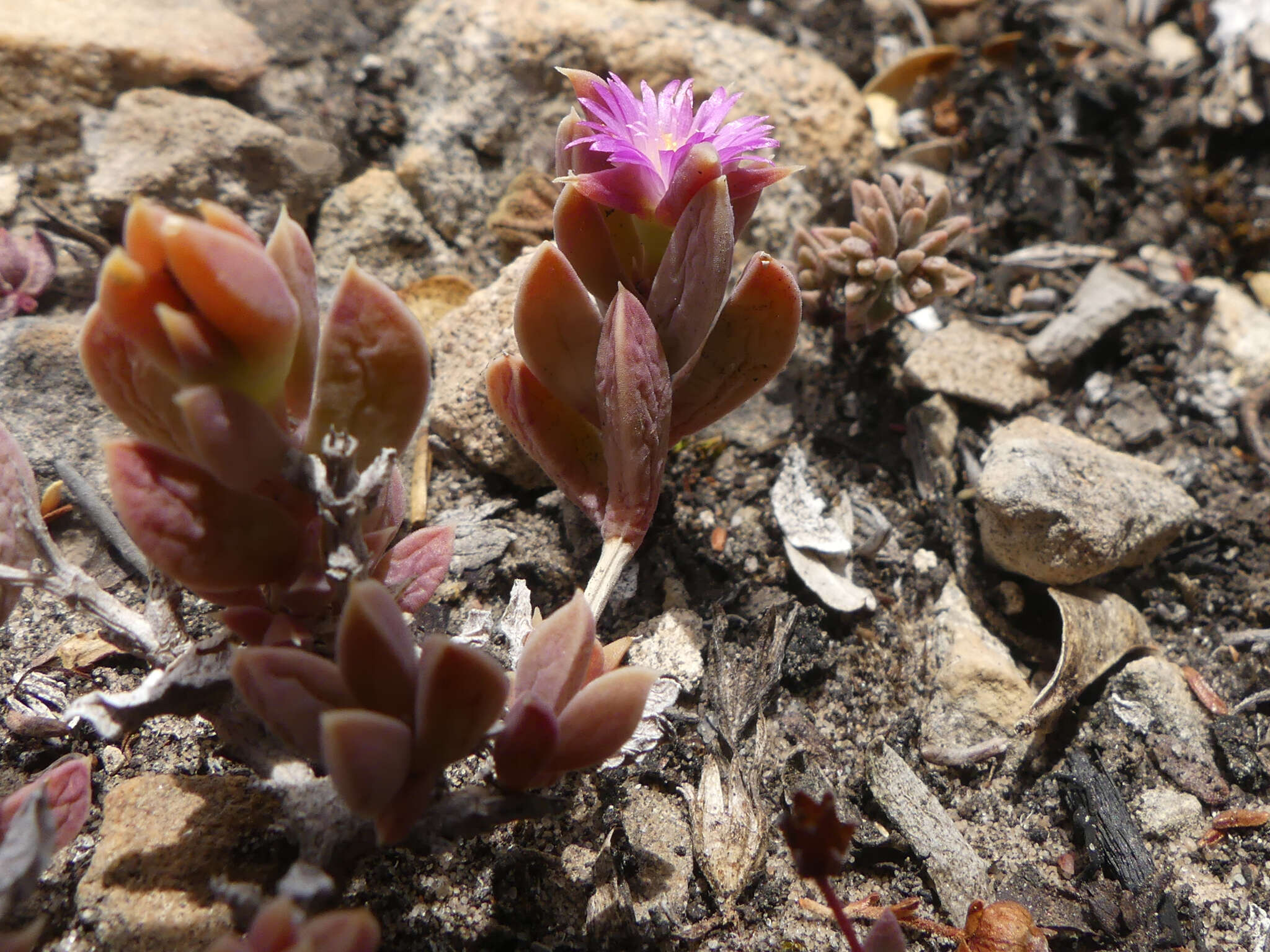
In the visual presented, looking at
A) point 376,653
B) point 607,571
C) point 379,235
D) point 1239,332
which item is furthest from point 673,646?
point 1239,332

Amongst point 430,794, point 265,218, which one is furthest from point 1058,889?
point 265,218

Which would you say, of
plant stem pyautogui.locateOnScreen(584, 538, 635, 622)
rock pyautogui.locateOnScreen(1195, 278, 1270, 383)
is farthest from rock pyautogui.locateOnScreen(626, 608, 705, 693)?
rock pyautogui.locateOnScreen(1195, 278, 1270, 383)

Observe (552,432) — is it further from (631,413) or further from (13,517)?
(13,517)

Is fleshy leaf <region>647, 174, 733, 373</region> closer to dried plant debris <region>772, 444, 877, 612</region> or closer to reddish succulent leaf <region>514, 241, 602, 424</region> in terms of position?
reddish succulent leaf <region>514, 241, 602, 424</region>

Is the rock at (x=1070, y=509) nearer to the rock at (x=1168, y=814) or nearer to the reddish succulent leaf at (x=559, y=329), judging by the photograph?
the rock at (x=1168, y=814)

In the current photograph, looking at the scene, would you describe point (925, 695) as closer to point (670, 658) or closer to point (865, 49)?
point (670, 658)

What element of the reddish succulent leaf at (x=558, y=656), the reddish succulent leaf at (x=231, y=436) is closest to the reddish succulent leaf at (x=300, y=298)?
the reddish succulent leaf at (x=231, y=436)
